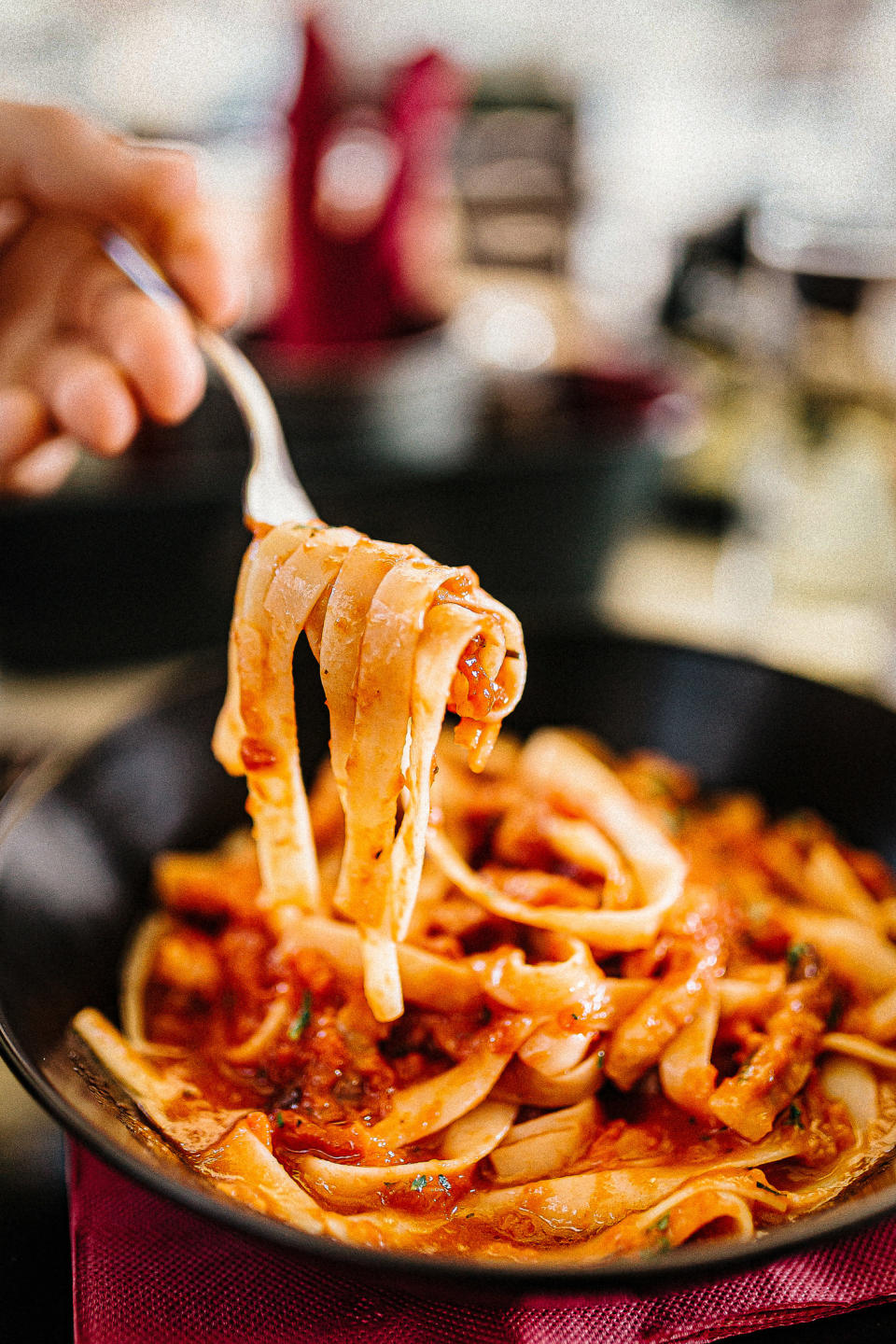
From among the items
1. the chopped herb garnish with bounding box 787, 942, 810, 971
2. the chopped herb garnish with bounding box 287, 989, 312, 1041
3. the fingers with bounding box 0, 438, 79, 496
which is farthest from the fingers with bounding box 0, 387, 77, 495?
the chopped herb garnish with bounding box 787, 942, 810, 971

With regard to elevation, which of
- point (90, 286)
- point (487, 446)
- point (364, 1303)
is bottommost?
point (364, 1303)

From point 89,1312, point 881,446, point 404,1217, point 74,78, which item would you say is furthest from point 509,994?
point 74,78

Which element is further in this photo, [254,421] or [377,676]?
[254,421]

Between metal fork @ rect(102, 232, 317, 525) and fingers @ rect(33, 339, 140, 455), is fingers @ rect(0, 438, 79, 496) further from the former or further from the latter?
metal fork @ rect(102, 232, 317, 525)

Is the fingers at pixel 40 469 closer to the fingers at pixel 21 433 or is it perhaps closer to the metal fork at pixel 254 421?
the fingers at pixel 21 433

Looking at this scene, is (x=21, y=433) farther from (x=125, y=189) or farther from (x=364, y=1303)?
(x=364, y=1303)

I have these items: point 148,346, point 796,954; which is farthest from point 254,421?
point 796,954

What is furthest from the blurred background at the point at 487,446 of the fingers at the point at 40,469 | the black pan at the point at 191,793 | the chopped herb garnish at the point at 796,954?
the chopped herb garnish at the point at 796,954
